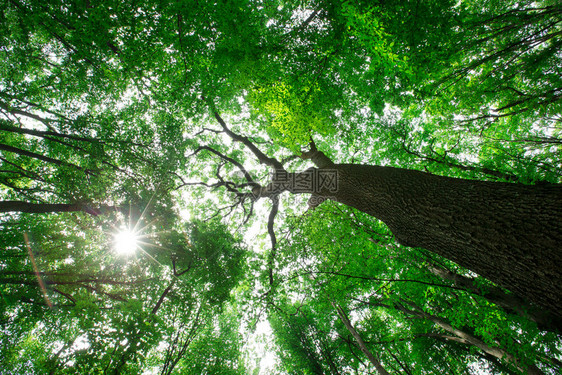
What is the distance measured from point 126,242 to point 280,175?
15.4 feet

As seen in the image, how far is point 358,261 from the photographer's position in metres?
5.18

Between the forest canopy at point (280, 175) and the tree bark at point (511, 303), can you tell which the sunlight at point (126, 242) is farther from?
the tree bark at point (511, 303)

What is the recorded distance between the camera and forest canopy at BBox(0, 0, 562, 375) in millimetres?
2965

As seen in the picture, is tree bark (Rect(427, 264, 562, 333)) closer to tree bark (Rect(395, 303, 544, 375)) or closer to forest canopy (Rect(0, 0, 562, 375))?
forest canopy (Rect(0, 0, 562, 375))

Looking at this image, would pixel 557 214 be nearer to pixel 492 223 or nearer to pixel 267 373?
pixel 492 223

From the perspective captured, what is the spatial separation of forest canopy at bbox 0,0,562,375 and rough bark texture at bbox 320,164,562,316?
0.05ft

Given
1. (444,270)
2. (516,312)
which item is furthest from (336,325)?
(516,312)

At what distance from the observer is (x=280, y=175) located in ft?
20.9

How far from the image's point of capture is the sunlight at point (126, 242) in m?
5.16

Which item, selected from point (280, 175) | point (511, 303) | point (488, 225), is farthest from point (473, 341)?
point (280, 175)

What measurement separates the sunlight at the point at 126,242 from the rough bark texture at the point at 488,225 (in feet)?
19.8

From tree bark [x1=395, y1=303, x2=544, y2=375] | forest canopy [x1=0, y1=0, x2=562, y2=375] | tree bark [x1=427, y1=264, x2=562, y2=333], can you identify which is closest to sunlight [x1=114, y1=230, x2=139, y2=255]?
forest canopy [x1=0, y1=0, x2=562, y2=375]

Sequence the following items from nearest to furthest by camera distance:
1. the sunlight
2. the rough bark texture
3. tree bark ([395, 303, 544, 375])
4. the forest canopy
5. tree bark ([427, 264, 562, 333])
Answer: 1. the rough bark texture
2. the forest canopy
3. tree bark ([427, 264, 562, 333])
4. tree bark ([395, 303, 544, 375])
5. the sunlight

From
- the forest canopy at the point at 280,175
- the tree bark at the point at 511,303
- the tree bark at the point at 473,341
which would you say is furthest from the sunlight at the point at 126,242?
the tree bark at the point at 473,341
